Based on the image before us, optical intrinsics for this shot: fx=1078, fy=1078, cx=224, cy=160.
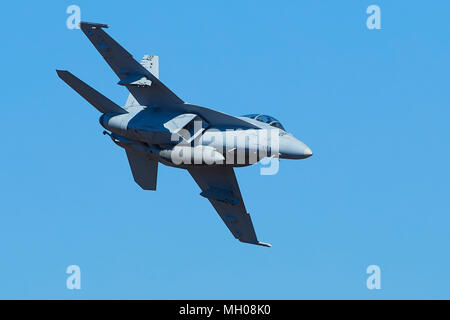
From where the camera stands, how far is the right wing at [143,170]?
4600 cm

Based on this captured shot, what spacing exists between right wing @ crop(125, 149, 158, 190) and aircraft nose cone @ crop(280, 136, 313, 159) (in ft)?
24.5

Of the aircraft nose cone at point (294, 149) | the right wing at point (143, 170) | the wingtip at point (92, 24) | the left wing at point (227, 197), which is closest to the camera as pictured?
the aircraft nose cone at point (294, 149)

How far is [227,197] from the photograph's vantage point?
1831 inches

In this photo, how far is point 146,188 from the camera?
4638cm

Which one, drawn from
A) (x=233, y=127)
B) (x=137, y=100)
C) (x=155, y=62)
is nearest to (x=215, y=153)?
(x=233, y=127)

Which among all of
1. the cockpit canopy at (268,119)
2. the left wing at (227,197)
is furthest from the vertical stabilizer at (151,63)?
the cockpit canopy at (268,119)

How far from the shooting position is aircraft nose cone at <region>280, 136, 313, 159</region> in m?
40.3

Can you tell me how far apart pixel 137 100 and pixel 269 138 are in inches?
248

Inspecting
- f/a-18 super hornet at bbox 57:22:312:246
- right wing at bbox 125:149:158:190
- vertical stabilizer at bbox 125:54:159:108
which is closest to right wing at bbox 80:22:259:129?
f/a-18 super hornet at bbox 57:22:312:246

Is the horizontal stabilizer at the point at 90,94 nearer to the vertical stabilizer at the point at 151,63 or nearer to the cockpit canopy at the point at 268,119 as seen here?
the vertical stabilizer at the point at 151,63

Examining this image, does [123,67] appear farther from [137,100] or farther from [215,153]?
[215,153]

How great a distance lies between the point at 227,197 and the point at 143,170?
3799 mm

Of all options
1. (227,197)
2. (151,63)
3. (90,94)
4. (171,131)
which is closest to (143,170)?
(227,197)

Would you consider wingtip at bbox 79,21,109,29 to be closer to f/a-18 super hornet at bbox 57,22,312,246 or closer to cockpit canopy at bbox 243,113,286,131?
f/a-18 super hornet at bbox 57,22,312,246
